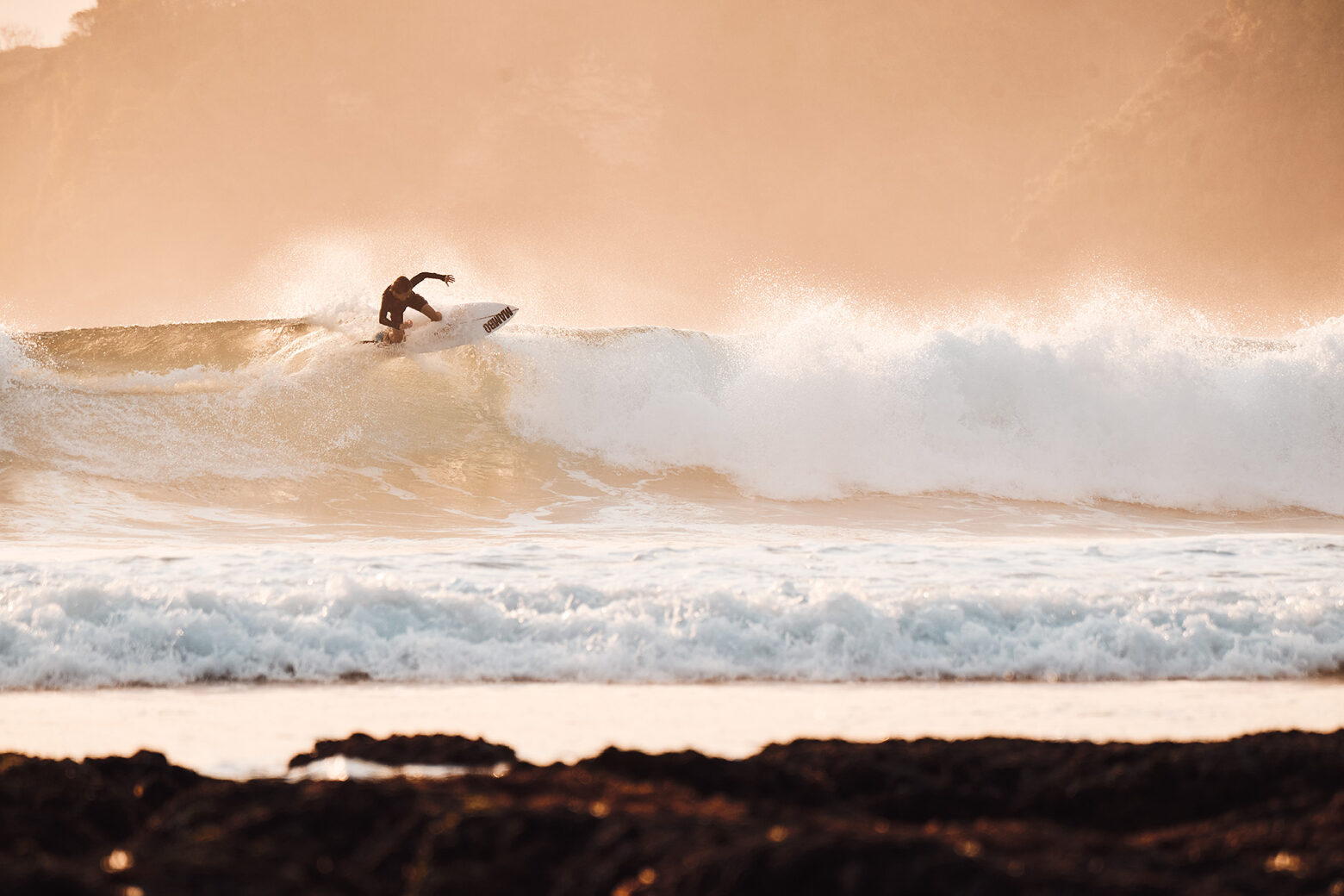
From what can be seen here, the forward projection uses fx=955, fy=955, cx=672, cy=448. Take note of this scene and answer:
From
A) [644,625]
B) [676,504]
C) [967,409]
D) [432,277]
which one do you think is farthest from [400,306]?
[644,625]

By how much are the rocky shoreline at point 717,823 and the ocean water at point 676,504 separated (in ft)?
6.35

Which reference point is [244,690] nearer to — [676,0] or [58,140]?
[676,0]

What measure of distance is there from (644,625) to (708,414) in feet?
25.0

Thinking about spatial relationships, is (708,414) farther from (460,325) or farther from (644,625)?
(644,625)

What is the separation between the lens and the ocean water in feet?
13.5

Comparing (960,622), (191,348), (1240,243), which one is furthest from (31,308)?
(960,622)

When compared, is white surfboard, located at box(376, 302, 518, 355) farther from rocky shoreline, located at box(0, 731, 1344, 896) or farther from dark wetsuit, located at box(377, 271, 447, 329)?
rocky shoreline, located at box(0, 731, 1344, 896)

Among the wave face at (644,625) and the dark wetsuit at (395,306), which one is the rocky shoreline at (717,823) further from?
the dark wetsuit at (395,306)

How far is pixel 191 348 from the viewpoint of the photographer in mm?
13555

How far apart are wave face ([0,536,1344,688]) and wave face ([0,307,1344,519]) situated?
15.5 ft

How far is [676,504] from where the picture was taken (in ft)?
31.0

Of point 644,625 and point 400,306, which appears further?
point 400,306

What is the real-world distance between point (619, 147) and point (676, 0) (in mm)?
17660

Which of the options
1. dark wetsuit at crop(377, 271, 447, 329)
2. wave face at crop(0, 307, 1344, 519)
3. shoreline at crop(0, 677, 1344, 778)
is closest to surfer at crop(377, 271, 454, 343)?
dark wetsuit at crop(377, 271, 447, 329)
